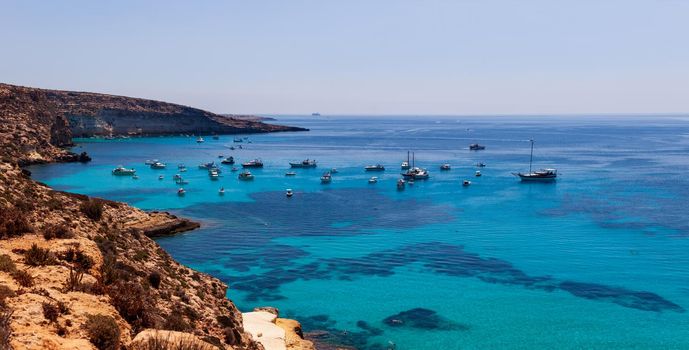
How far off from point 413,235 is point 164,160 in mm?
90763

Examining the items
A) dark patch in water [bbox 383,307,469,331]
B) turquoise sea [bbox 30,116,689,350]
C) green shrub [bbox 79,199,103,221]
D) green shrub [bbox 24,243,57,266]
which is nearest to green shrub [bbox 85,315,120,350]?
green shrub [bbox 24,243,57,266]

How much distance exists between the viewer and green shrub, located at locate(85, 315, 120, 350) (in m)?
13.1

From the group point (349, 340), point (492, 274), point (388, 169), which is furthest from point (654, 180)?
point (349, 340)

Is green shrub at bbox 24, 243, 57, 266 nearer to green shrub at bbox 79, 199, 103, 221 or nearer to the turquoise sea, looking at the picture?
green shrub at bbox 79, 199, 103, 221

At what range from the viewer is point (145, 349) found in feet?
39.9

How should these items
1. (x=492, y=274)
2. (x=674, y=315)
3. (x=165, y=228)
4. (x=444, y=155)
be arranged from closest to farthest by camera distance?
(x=674, y=315)
(x=492, y=274)
(x=165, y=228)
(x=444, y=155)

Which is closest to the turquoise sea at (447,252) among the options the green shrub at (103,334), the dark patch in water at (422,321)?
the dark patch in water at (422,321)

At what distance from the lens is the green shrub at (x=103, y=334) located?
1305 centimetres

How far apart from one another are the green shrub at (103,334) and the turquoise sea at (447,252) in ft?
59.1

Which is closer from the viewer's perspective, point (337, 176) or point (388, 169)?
point (337, 176)

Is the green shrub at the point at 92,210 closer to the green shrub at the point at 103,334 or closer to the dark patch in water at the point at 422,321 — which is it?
the green shrub at the point at 103,334

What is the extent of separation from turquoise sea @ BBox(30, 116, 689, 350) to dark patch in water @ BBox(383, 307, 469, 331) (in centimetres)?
8

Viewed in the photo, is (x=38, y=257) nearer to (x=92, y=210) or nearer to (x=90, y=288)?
(x=90, y=288)

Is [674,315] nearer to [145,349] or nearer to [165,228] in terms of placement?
[145,349]
